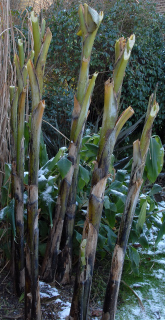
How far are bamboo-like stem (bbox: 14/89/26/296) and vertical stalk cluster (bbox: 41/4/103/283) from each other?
14cm

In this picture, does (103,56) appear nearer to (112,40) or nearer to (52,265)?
(112,40)

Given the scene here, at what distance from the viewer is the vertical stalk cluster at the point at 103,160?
94 cm

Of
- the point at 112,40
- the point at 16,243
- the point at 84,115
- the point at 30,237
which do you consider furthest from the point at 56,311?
the point at 112,40

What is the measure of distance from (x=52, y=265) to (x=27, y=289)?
0.28 metres

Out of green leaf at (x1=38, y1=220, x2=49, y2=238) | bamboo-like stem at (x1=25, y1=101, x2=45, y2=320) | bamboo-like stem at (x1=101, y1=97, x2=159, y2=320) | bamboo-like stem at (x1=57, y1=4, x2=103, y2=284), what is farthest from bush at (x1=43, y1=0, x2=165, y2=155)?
bamboo-like stem at (x1=101, y1=97, x2=159, y2=320)

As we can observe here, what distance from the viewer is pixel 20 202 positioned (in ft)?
4.26

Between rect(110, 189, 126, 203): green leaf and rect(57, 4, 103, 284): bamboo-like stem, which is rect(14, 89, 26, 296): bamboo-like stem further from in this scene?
rect(110, 189, 126, 203): green leaf

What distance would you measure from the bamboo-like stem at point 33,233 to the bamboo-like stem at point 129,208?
0.92 feet

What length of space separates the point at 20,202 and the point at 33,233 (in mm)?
196

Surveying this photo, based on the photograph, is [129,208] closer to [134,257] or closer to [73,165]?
[73,165]

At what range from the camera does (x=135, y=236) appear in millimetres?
1615

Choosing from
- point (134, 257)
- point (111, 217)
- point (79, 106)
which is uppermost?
point (79, 106)

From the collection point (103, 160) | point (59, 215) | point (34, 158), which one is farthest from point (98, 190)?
point (59, 215)

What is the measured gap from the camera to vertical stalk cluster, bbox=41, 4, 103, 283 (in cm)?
110
